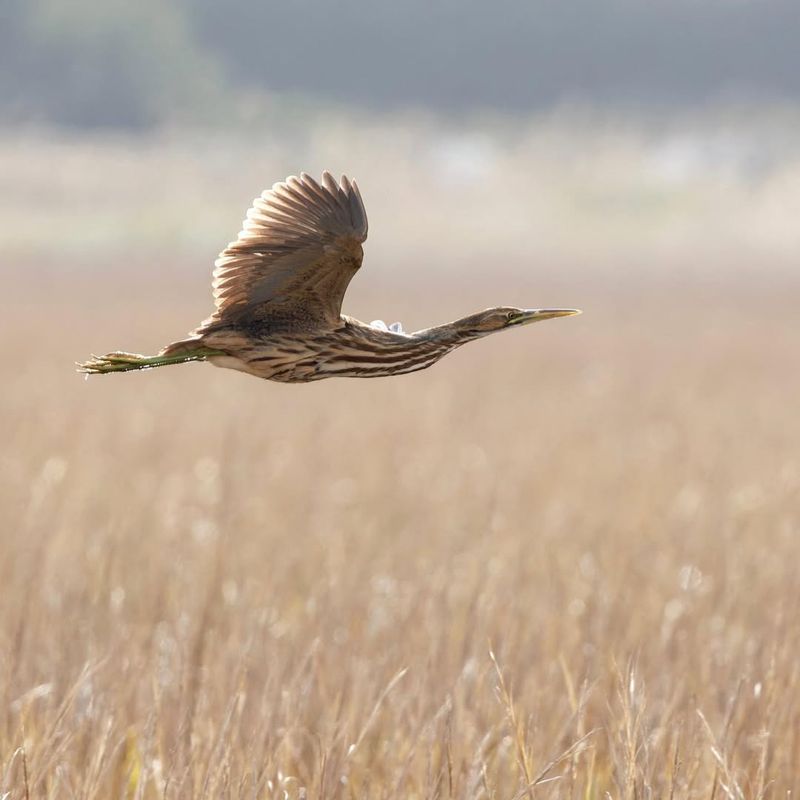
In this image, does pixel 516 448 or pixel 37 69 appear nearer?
pixel 516 448

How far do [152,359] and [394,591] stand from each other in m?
4.91

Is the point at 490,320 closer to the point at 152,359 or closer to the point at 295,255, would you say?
the point at 295,255

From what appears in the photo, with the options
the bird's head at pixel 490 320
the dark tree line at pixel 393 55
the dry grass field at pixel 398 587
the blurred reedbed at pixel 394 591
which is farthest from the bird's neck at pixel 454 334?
the dark tree line at pixel 393 55

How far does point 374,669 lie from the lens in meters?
4.96

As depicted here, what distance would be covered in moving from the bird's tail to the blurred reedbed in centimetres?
160

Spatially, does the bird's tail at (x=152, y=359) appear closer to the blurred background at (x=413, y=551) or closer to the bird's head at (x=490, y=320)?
the bird's head at (x=490, y=320)

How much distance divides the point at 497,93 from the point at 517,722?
133 metres

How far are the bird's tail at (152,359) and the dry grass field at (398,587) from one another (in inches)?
57.6

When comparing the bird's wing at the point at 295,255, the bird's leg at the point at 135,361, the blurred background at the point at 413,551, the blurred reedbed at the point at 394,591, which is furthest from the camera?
the blurred background at the point at 413,551

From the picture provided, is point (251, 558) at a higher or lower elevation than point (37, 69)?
lower

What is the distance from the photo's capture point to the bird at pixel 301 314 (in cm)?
197

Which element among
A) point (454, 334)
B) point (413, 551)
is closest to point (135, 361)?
point (454, 334)

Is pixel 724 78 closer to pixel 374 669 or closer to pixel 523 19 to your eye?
pixel 523 19

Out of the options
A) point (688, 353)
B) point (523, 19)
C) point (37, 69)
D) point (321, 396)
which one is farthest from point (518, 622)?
point (523, 19)
